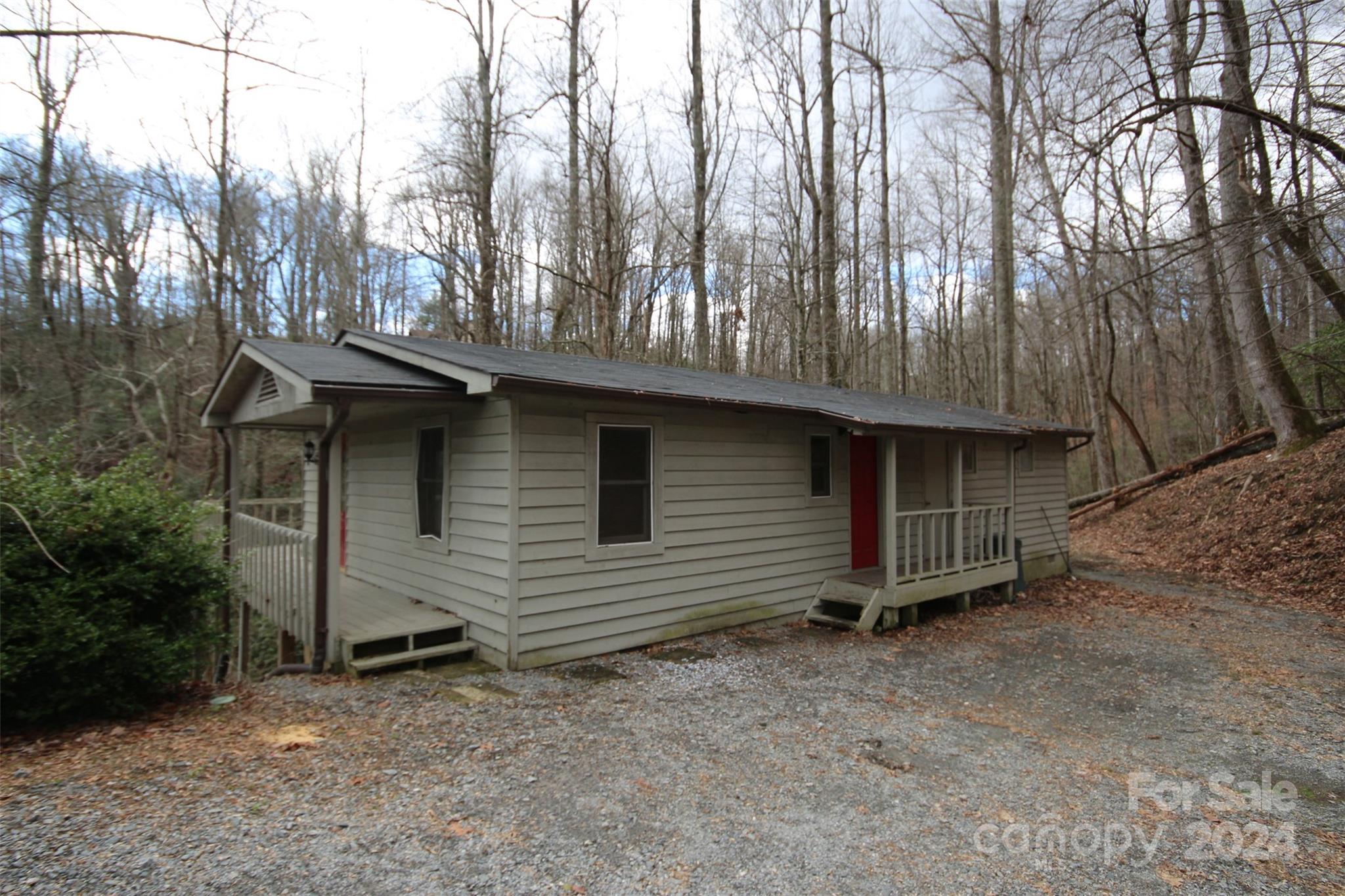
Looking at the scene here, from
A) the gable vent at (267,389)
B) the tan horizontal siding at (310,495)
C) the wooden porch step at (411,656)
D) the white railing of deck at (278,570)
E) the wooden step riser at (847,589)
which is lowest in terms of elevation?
the wooden porch step at (411,656)

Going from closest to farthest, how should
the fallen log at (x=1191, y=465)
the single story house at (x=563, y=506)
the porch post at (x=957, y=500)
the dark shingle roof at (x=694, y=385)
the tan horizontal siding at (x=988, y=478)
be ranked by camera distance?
the single story house at (x=563, y=506)
the dark shingle roof at (x=694, y=385)
the porch post at (x=957, y=500)
the tan horizontal siding at (x=988, y=478)
the fallen log at (x=1191, y=465)

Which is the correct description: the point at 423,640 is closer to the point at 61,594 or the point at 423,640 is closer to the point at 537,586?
the point at 537,586

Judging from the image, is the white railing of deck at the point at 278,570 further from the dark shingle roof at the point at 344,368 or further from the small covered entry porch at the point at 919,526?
the small covered entry porch at the point at 919,526

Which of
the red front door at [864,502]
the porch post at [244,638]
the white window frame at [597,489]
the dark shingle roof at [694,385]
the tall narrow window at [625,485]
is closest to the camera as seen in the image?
the dark shingle roof at [694,385]

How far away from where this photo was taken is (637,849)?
9.98 ft

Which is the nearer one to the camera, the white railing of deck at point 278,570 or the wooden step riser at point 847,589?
the white railing of deck at point 278,570

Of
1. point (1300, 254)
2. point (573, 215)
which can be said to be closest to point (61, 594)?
point (1300, 254)

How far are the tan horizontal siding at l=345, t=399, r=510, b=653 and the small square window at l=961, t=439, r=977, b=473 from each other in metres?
7.49

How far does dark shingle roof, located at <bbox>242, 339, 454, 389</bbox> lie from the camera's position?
526 centimetres

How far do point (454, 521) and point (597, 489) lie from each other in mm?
1425

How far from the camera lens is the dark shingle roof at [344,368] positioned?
5.26 metres

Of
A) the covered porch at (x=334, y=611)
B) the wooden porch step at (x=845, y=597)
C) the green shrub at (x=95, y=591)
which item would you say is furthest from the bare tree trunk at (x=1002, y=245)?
the green shrub at (x=95, y=591)

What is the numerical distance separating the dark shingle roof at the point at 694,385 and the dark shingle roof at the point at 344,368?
22 centimetres

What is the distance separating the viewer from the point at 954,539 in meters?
8.93
